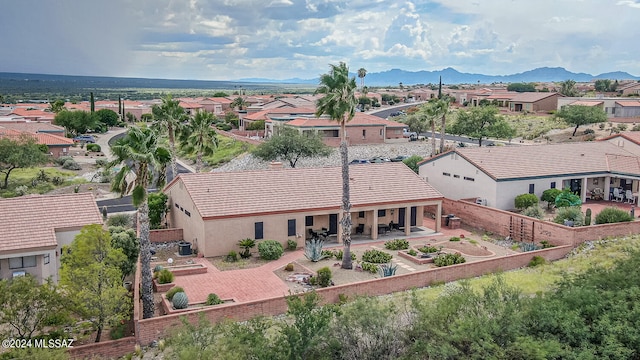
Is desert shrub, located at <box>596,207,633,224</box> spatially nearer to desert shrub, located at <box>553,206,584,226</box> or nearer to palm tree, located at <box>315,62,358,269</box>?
desert shrub, located at <box>553,206,584,226</box>

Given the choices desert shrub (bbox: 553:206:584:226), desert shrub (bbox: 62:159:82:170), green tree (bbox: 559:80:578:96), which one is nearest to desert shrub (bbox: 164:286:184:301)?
desert shrub (bbox: 553:206:584:226)

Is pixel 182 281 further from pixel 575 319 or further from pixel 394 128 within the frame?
pixel 394 128

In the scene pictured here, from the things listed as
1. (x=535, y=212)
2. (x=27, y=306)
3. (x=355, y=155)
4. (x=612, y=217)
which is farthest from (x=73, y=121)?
(x=612, y=217)

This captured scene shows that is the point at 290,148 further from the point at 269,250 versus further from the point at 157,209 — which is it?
the point at 269,250

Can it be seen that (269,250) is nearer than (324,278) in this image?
No

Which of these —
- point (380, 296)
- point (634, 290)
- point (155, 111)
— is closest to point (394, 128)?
point (155, 111)

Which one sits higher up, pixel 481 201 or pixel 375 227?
pixel 481 201
